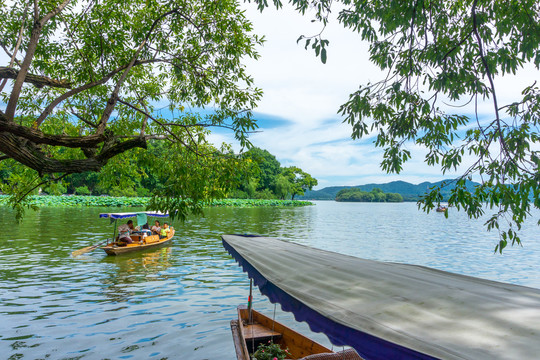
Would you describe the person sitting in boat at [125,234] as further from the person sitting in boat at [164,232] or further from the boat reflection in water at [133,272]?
the person sitting in boat at [164,232]

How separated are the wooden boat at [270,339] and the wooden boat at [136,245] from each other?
13.2 m

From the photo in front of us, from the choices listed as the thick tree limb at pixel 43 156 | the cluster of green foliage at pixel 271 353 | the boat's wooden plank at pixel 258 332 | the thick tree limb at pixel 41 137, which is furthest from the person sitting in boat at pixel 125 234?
the cluster of green foliage at pixel 271 353

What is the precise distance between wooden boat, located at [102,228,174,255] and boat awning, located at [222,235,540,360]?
16726 mm

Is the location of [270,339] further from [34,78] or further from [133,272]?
[133,272]

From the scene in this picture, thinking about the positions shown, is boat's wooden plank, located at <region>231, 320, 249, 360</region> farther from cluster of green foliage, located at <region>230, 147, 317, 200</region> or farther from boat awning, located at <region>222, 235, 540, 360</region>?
cluster of green foliage, located at <region>230, 147, 317, 200</region>

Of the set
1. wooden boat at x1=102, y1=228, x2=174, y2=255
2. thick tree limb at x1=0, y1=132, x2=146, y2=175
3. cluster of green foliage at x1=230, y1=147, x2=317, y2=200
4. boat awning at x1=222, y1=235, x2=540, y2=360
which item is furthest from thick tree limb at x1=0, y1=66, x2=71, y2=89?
cluster of green foliage at x1=230, y1=147, x2=317, y2=200

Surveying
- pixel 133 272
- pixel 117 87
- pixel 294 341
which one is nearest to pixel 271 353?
pixel 294 341

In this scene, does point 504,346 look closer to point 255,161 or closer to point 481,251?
point 255,161

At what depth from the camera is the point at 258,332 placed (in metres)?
7.35

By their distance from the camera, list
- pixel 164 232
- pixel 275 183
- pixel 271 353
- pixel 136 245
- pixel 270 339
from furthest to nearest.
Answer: pixel 275 183
pixel 164 232
pixel 136 245
pixel 270 339
pixel 271 353

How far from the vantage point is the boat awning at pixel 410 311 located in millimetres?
2412

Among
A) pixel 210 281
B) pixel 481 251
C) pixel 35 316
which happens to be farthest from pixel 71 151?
pixel 481 251

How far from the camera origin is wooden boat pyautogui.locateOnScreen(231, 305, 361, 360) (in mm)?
6238

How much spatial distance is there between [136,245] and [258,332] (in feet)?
48.8
